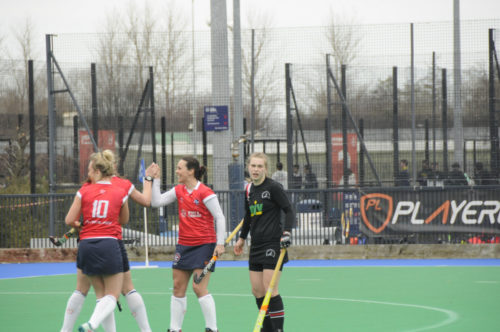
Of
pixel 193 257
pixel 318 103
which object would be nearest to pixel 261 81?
pixel 318 103

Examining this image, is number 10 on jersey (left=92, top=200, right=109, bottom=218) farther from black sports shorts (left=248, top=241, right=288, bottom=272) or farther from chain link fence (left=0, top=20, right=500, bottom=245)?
chain link fence (left=0, top=20, right=500, bottom=245)

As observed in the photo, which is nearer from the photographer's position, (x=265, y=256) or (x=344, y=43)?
(x=265, y=256)

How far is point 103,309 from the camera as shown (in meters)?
7.54

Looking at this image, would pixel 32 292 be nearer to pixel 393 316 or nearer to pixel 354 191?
pixel 393 316

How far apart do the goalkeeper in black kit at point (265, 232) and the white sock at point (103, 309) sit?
1519 mm

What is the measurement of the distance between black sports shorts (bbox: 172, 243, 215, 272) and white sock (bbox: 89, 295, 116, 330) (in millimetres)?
1078

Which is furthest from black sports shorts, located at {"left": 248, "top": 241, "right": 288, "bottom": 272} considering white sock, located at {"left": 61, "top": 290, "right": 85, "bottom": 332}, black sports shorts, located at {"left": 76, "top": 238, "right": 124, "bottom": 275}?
white sock, located at {"left": 61, "top": 290, "right": 85, "bottom": 332}

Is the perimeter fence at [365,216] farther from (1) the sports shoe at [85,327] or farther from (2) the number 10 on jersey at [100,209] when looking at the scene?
(1) the sports shoe at [85,327]

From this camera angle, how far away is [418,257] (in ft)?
59.8

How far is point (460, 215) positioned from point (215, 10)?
7.46m

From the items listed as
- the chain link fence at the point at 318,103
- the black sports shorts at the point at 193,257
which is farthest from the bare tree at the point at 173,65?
the black sports shorts at the point at 193,257

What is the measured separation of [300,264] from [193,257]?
29.8ft

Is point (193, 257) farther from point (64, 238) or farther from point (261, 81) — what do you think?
point (261, 81)

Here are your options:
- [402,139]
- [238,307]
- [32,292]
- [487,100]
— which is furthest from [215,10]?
[238,307]
